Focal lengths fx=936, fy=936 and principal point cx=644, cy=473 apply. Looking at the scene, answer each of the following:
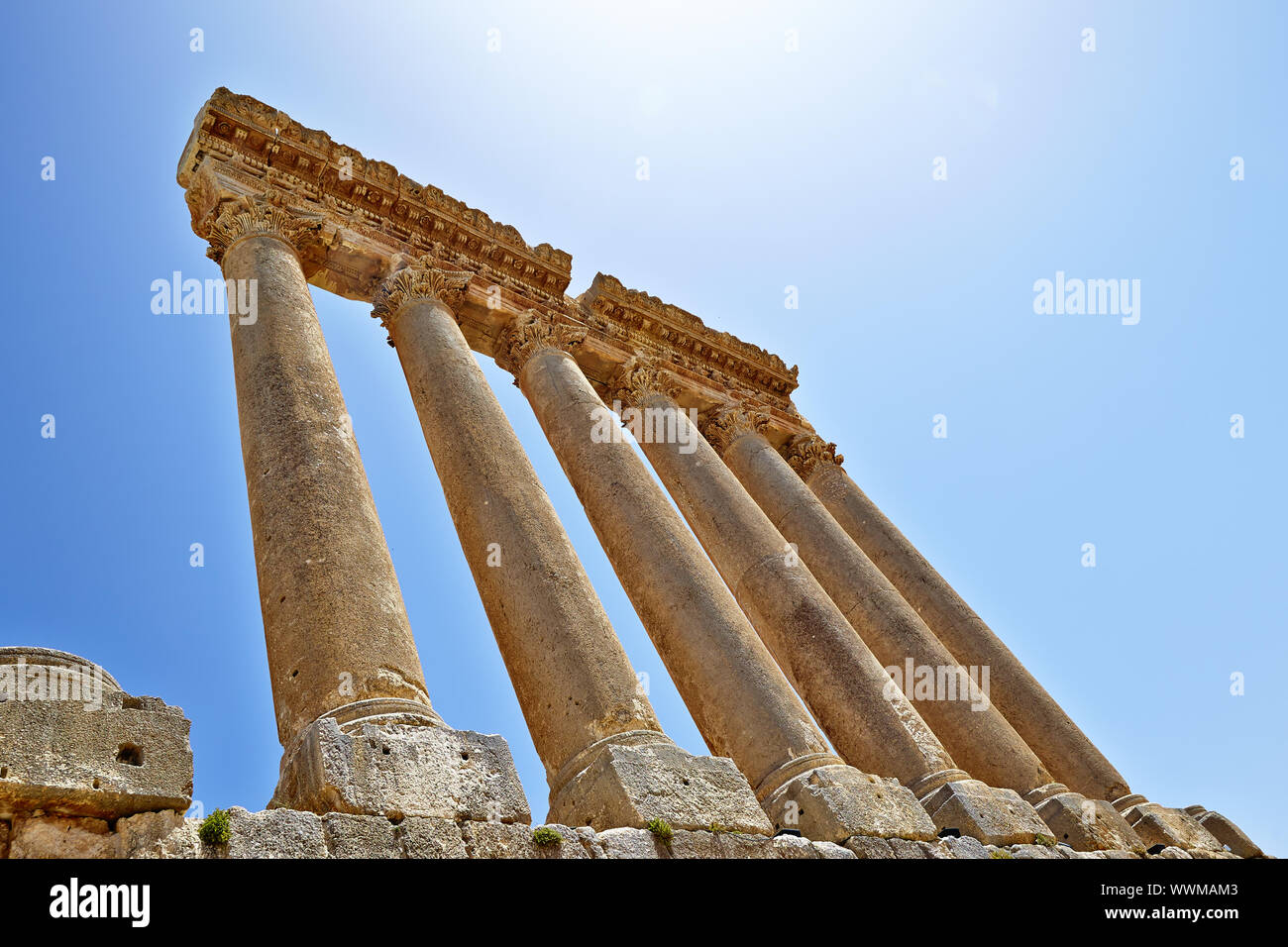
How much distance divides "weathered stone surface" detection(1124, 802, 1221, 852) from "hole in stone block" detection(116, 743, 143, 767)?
13868 mm

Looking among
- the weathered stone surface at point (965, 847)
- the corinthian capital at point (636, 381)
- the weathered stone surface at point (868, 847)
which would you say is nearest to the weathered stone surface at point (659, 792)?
the weathered stone surface at point (868, 847)

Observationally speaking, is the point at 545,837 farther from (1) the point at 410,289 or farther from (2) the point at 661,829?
(1) the point at 410,289

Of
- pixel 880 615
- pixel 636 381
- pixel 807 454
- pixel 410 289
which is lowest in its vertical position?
pixel 880 615

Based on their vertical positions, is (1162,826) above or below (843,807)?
below

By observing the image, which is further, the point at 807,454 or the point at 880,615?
the point at 807,454

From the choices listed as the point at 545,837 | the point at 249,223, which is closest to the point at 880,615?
the point at 545,837

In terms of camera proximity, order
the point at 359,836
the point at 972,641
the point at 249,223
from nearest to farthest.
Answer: the point at 359,836 → the point at 249,223 → the point at 972,641

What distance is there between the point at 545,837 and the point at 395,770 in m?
1.38

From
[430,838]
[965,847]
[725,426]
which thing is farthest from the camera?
[725,426]

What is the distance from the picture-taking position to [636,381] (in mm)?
20875

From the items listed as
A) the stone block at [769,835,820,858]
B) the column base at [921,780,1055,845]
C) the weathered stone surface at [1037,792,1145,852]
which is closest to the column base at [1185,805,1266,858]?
the weathered stone surface at [1037,792,1145,852]

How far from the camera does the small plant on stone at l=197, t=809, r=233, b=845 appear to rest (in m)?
6.15
